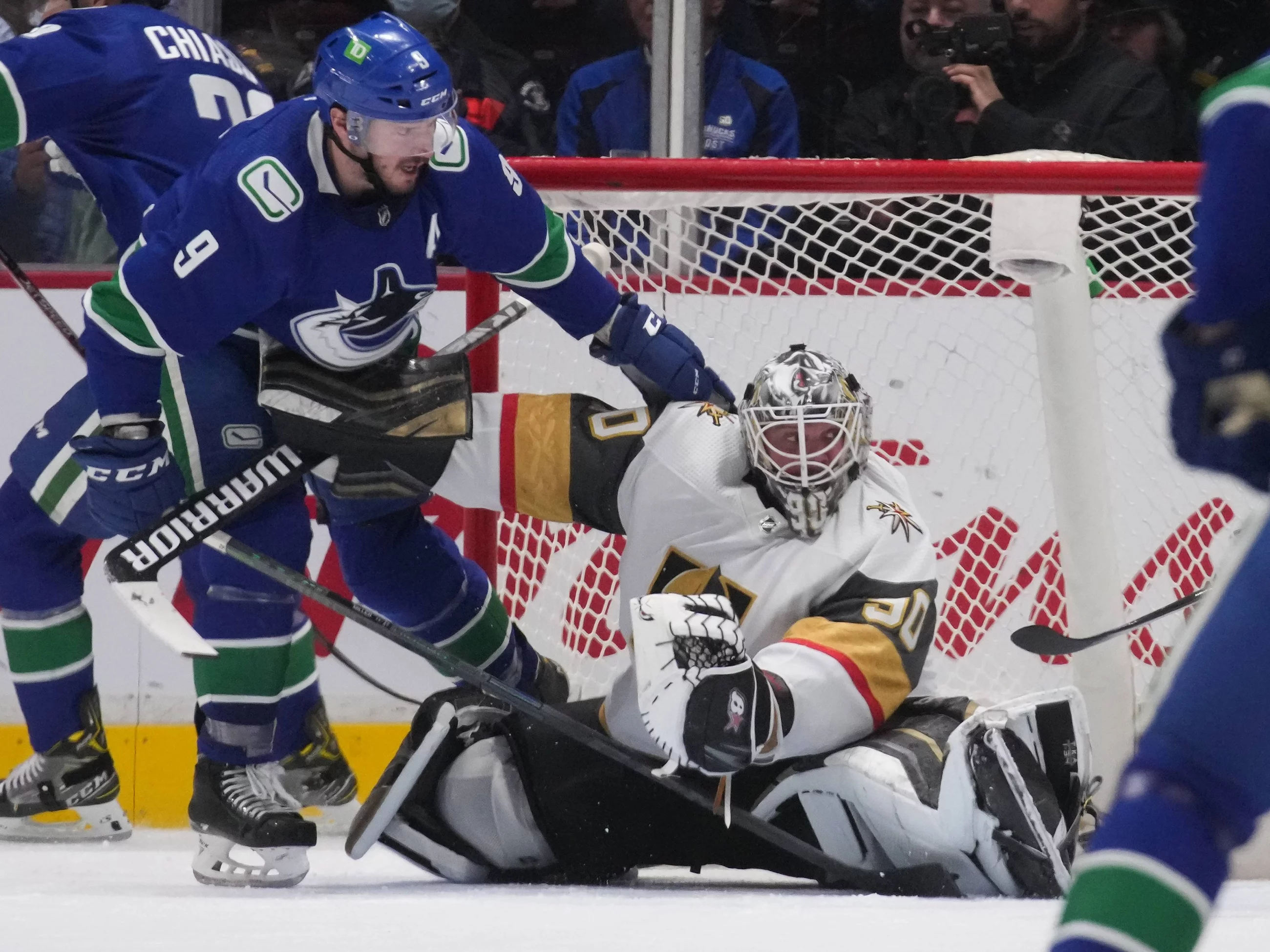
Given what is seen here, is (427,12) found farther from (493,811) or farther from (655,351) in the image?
(493,811)

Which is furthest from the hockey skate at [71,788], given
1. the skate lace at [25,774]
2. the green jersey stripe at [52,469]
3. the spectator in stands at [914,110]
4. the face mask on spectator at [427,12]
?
A: the spectator in stands at [914,110]

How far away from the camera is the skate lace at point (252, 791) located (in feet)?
7.73

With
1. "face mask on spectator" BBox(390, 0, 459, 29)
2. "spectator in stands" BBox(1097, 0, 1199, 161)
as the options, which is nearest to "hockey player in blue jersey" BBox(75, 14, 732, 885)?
"face mask on spectator" BBox(390, 0, 459, 29)

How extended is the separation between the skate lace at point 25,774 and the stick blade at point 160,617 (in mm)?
653

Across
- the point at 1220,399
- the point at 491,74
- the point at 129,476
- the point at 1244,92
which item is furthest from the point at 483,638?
the point at 1244,92

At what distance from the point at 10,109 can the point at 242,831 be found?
114cm

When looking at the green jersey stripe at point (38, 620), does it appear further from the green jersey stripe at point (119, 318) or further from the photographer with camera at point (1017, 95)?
the photographer with camera at point (1017, 95)

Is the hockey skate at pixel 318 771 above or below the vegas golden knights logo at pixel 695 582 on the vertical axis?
below

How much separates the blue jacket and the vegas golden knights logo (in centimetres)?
99

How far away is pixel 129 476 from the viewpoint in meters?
2.34

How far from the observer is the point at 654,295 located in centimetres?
289

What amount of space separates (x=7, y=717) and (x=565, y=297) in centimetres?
150

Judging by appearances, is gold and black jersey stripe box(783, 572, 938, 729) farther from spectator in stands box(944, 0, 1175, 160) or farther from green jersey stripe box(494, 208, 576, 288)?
spectator in stands box(944, 0, 1175, 160)

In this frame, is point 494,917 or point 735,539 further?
point 735,539
